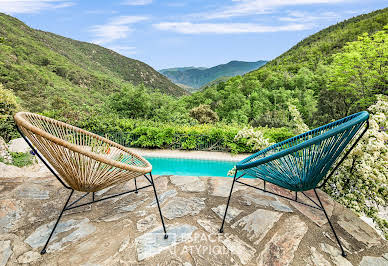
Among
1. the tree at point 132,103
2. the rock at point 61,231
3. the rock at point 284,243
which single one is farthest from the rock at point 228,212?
the tree at point 132,103

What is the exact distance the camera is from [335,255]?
140cm

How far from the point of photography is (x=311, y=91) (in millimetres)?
25188

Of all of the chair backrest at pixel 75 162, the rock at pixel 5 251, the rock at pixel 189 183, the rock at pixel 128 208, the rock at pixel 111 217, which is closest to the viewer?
the chair backrest at pixel 75 162

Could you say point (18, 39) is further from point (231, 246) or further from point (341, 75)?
point (231, 246)

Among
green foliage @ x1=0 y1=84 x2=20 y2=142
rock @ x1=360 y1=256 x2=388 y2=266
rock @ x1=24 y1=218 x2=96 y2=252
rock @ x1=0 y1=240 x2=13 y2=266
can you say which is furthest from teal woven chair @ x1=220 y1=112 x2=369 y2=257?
green foliage @ x1=0 y1=84 x2=20 y2=142

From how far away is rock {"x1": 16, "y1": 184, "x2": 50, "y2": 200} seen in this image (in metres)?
2.01

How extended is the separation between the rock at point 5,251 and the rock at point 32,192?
1.88 feet

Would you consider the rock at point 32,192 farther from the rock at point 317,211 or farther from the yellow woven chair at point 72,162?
the rock at point 317,211

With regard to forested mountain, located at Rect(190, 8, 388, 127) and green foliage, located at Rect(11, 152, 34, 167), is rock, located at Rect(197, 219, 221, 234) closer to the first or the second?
green foliage, located at Rect(11, 152, 34, 167)

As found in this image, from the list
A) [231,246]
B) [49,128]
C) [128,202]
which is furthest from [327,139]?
[49,128]

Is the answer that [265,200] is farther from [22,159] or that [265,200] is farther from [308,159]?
[22,159]

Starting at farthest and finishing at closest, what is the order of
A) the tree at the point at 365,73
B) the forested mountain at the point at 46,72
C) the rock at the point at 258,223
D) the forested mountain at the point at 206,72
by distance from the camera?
the forested mountain at the point at 206,72 → the forested mountain at the point at 46,72 → the tree at the point at 365,73 → the rock at the point at 258,223

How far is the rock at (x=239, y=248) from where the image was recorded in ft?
4.51

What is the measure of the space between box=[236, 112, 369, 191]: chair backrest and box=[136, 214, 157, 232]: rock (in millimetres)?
738
